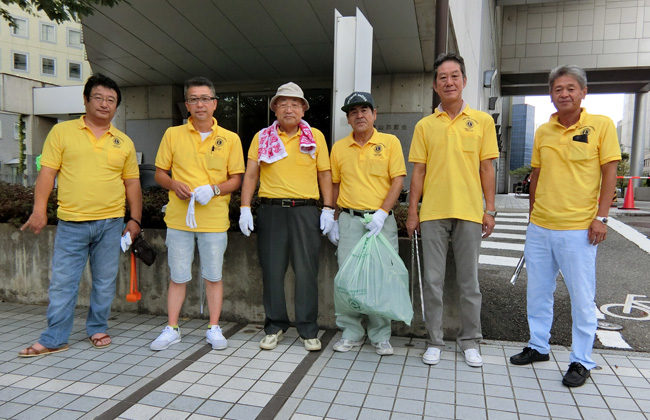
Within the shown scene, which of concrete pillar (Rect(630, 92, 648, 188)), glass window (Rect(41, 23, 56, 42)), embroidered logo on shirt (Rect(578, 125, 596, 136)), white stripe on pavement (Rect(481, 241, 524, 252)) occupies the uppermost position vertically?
glass window (Rect(41, 23, 56, 42))

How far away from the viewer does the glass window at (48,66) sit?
41.9 m

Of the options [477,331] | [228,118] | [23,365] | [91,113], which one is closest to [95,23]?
[228,118]

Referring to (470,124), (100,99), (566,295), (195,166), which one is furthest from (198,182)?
(566,295)

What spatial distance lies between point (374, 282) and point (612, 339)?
7.86ft

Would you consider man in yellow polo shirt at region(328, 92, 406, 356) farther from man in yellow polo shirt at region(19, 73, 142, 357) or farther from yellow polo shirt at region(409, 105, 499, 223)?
man in yellow polo shirt at region(19, 73, 142, 357)

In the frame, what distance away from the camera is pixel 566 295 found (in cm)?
526

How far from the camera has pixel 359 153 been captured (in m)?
3.63

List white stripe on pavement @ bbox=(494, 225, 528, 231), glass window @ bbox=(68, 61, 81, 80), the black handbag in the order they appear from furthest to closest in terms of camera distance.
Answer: glass window @ bbox=(68, 61, 81, 80)
white stripe on pavement @ bbox=(494, 225, 528, 231)
the black handbag

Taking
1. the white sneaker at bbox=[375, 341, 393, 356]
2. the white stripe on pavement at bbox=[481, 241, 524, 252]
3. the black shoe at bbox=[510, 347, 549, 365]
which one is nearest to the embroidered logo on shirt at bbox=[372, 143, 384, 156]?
the white sneaker at bbox=[375, 341, 393, 356]

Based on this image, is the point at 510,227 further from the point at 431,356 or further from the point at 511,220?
the point at 431,356

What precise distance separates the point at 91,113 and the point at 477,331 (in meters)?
3.48

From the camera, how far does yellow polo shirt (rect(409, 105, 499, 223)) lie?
134 inches

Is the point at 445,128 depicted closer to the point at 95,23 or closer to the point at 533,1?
the point at 95,23

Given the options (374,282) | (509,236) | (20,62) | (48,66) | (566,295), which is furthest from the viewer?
(48,66)
